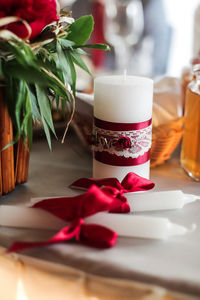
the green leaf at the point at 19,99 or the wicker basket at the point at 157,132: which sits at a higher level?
the green leaf at the point at 19,99

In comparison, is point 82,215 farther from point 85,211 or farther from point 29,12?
point 29,12

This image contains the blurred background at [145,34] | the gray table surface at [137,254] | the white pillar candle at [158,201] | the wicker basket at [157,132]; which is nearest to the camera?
the gray table surface at [137,254]

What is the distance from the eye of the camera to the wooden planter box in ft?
1.38

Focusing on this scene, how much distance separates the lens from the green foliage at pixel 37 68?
1.23 feet

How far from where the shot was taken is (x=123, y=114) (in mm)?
463

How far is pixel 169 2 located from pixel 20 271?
1.08 metres

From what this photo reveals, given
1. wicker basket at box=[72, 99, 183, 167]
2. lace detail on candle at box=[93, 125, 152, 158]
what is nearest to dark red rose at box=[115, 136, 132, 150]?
lace detail on candle at box=[93, 125, 152, 158]

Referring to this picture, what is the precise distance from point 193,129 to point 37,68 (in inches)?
10.6

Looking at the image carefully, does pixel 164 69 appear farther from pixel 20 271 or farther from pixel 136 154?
pixel 20 271

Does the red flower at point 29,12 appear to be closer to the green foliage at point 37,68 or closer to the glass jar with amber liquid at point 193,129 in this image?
the green foliage at point 37,68

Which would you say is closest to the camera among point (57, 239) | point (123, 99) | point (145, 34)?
point (57, 239)

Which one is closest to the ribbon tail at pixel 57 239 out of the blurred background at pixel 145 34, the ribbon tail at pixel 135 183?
the ribbon tail at pixel 135 183

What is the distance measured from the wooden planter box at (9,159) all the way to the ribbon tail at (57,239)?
12 cm

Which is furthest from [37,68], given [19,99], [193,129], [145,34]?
[145,34]
